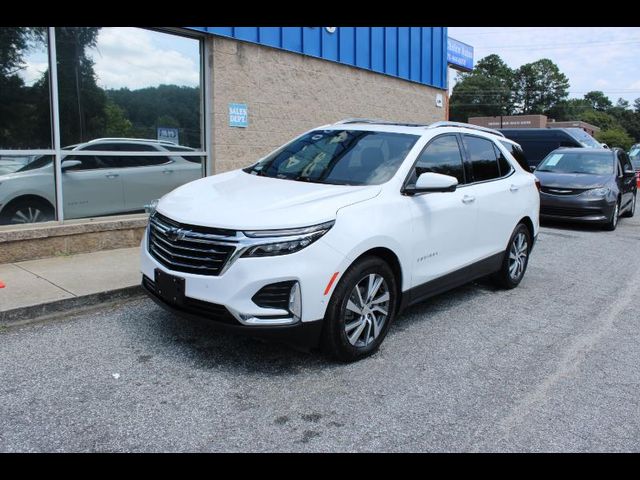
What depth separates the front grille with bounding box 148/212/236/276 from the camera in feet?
12.6

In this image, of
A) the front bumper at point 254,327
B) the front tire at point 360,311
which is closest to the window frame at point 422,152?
the front tire at point 360,311

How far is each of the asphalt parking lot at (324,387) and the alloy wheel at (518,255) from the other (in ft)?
3.01

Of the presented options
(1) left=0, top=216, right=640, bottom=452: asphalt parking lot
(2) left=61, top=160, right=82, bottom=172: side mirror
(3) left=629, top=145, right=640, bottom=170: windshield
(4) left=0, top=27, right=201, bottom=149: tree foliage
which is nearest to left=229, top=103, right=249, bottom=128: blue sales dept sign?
(4) left=0, top=27, right=201, bottom=149: tree foliage

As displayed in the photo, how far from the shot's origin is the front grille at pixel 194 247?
12.6ft

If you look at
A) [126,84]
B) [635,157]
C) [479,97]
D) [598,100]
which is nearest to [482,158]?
[126,84]

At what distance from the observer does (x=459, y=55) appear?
22641 millimetres

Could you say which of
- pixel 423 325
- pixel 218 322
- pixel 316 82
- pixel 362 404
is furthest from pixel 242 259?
pixel 316 82

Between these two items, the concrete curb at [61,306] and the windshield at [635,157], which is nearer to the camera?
the concrete curb at [61,306]

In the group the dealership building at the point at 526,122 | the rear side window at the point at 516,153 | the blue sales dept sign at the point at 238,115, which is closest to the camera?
the rear side window at the point at 516,153

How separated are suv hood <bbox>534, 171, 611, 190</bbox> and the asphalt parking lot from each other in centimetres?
659

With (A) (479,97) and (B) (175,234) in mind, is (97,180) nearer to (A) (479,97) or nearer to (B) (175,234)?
(B) (175,234)

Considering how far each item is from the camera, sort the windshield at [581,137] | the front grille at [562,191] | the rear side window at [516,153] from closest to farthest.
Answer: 1. the rear side window at [516,153]
2. the front grille at [562,191]
3. the windshield at [581,137]

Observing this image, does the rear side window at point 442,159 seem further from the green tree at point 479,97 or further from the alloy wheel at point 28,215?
the green tree at point 479,97

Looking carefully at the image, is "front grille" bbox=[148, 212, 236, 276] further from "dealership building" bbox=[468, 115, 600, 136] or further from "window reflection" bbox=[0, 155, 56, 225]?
"dealership building" bbox=[468, 115, 600, 136]
